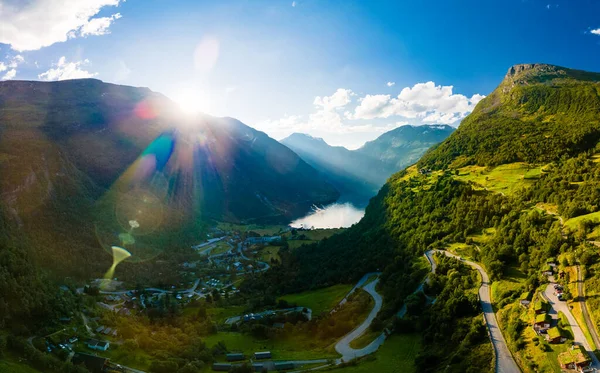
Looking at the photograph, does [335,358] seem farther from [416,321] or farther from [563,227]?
[563,227]

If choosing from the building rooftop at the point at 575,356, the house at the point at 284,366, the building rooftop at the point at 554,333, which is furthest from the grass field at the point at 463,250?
the house at the point at 284,366

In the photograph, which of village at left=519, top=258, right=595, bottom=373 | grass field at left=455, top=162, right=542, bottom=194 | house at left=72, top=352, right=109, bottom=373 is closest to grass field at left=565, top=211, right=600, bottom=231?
village at left=519, top=258, right=595, bottom=373

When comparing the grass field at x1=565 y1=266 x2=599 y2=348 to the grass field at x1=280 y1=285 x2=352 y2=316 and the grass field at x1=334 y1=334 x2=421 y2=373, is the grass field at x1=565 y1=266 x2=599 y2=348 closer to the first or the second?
the grass field at x1=334 y1=334 x2=421 y2=373

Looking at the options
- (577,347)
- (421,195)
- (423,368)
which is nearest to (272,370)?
(423,368)

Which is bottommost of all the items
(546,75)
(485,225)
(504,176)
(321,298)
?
(321,298)

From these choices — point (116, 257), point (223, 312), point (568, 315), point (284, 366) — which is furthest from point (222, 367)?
point (116, 257)

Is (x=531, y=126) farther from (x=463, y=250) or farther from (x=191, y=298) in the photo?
(x=191, y=298)

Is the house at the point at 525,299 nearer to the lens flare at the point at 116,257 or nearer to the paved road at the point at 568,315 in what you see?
the paved road at the point at 568,315
